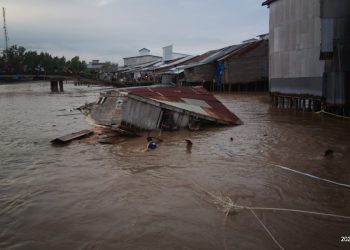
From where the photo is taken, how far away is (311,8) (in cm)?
1722

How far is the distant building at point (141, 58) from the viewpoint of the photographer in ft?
295

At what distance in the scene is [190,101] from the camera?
15.4 m

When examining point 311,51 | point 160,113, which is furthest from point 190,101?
point 311,51

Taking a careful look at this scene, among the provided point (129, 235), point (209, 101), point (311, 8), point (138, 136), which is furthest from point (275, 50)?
point (129, 235)

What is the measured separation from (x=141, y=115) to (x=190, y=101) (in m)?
2.59

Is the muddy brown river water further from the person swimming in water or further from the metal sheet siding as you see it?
the metal sheet siding

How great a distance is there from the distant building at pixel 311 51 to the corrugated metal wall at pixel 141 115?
8.11 metres

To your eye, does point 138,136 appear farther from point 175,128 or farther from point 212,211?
point 212,211

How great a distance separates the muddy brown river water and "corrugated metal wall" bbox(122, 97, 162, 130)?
3.66 feet

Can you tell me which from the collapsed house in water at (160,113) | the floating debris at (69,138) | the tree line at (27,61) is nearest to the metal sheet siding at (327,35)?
the collapsed house in water at (160,113)

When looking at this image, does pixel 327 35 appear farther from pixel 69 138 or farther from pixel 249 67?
pixel 249 67

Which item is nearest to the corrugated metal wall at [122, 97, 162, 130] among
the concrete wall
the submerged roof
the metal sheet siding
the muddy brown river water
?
the submerged roof

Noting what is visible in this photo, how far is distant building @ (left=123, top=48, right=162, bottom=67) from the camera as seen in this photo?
89.9 metres

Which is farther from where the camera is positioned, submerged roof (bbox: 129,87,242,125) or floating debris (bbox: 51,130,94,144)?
submerged roof (bbox: 129,87,242,125)
